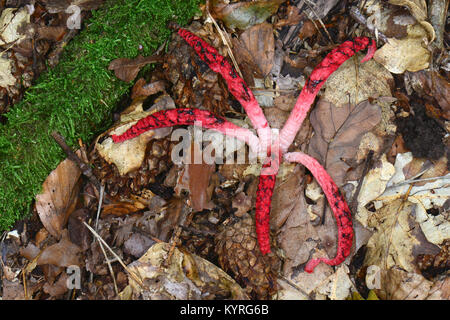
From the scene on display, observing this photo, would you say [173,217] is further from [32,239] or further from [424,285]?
[424,285]

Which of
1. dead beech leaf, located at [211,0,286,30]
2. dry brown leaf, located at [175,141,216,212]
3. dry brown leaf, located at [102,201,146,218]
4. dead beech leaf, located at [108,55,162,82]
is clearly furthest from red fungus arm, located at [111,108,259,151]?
dead beech leaf, located at [211,0,286,30]

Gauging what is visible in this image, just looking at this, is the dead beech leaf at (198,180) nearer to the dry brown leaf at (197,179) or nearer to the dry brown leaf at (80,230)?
the dry brown leaf at (197,179)

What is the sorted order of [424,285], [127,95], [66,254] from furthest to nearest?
[127,95], [66,254], [424,285]

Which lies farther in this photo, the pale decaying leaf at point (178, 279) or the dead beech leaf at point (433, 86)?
the dead beech leaf at point (433, 86)

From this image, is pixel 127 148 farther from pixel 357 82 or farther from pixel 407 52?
pixel 407 52

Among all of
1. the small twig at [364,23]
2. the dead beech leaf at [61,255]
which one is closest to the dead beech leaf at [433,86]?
the small twig at [364,23]

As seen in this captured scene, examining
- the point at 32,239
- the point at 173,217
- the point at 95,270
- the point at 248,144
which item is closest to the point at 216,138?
the point at 248,144
